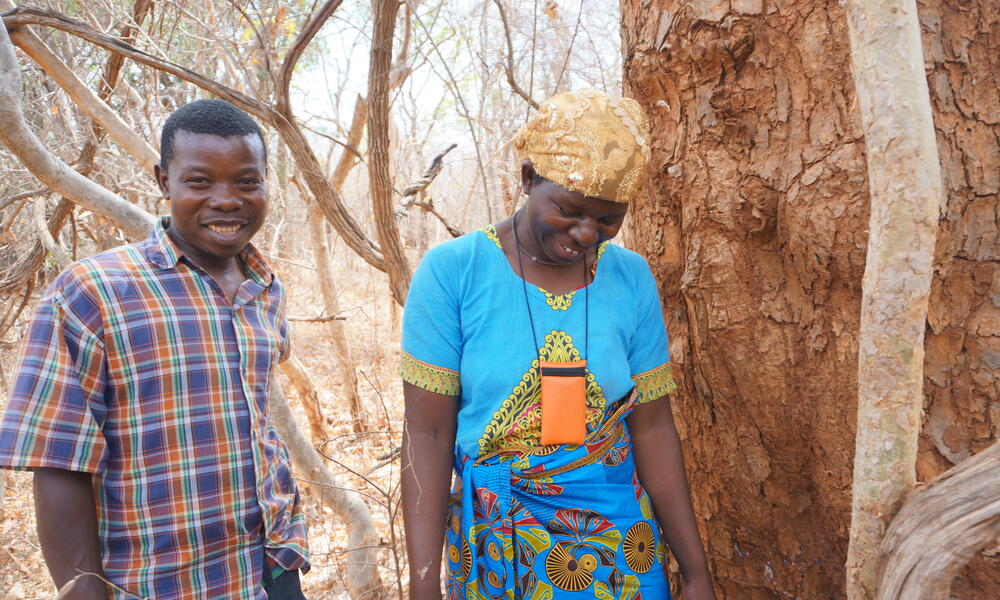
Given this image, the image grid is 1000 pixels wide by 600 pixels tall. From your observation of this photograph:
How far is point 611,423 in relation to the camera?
1.49 meters

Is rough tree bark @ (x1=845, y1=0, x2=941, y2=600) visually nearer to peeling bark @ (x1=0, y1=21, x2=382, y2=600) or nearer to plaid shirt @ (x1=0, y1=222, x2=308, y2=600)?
plaid shirt @ (x1=0, y1=222, x2=308, y2=600)

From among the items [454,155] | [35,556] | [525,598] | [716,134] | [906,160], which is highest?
[454,155]

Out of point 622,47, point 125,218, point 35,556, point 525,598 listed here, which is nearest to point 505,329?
point 525,598

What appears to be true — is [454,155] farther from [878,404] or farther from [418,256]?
[878,404]

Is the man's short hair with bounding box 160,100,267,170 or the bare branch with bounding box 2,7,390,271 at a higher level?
the bare branch with bounding box 2,7,390,271

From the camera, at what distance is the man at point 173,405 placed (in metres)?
1.23

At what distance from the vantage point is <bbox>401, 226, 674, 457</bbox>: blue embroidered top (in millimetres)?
1398

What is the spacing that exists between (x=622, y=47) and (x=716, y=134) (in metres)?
0.45

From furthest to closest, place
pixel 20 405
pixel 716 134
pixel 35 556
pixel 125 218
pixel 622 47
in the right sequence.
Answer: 1. pixel 35 556
2. pixel 125 218
3. pixel 622 47
4. pixel 716 134
5. pixel 20 405

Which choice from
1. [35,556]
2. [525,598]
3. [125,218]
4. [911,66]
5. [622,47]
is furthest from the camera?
[35,556]

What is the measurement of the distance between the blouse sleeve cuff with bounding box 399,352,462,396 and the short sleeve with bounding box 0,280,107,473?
1.92 feet

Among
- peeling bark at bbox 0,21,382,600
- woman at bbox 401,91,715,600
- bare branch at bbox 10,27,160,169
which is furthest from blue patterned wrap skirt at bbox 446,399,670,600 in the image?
bare branch at bbox 10,27,160,169

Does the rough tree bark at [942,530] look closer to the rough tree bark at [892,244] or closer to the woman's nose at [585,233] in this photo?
the rough tree bark at [892,244]

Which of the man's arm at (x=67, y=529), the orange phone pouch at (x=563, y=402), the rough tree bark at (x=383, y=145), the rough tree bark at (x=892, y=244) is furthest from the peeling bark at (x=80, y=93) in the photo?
the rough tree bark at (x=892, y=244)
